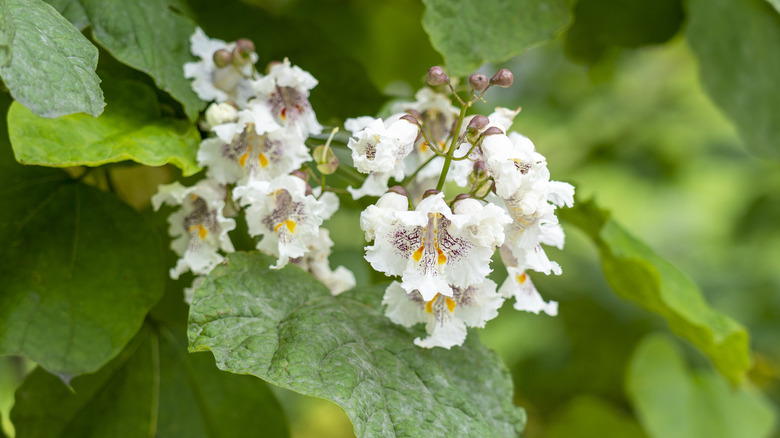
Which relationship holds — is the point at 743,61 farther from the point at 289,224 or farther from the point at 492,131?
the point at 289,224

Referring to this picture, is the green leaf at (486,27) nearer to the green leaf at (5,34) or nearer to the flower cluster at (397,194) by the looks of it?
the flower cluster at (397,194)

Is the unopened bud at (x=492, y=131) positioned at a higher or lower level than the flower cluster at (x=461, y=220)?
higher

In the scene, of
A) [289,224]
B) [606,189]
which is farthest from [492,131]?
[606,189]

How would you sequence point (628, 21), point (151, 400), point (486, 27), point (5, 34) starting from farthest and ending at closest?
1. point (628, 21)
2. point (151, 400)
3. point (486, 27)
4. point (5, 34)

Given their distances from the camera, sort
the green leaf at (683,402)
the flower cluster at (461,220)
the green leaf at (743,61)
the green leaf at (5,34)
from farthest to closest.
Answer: the green leaf at (683,402), the green leaf at (743,61), the flower cluster at (461,220), the green leaf at (5,34)

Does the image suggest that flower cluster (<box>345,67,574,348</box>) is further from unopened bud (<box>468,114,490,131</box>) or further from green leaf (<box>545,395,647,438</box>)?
green leaf (<box>545,395,647,438</box>)

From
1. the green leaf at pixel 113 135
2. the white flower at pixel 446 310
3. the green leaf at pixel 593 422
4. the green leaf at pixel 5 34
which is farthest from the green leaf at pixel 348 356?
the green leaf at pixel 593 422

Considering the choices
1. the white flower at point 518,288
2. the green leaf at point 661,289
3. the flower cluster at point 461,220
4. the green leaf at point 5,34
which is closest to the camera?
the green leaf at point 5,34
